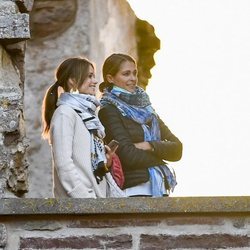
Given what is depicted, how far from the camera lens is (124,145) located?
650 centimetres

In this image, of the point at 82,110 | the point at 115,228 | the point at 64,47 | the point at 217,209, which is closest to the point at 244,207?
the point at 217,209

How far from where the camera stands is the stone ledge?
18.5 feet

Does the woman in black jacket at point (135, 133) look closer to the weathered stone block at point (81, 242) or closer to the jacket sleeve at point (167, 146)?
the jacket sleeve at point (167, 146)

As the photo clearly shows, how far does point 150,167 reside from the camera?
21.5 feet

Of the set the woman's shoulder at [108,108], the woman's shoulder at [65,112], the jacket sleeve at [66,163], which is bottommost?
the jacket sleeve at [66,163]

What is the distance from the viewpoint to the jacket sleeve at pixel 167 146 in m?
6.63

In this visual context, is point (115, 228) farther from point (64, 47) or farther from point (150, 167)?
point (64, 47)

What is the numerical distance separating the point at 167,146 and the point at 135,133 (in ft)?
0.58

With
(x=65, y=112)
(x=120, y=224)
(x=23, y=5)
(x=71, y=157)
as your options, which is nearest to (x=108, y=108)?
(x=65, y=112)

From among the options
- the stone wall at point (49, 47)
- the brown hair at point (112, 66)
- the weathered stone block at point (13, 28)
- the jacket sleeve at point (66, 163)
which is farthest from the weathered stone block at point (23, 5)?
the stone wall at point (49, 47)

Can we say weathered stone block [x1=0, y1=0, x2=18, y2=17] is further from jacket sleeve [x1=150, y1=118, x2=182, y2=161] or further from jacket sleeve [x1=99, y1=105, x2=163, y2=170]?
jacket sleeve [x1=150, y1=118, x2=182, y2=161]

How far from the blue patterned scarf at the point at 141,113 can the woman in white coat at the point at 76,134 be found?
233 mm

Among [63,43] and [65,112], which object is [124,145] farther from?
[63,43]

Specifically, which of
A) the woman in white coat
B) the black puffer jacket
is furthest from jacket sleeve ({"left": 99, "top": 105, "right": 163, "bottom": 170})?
the woman in white coat
